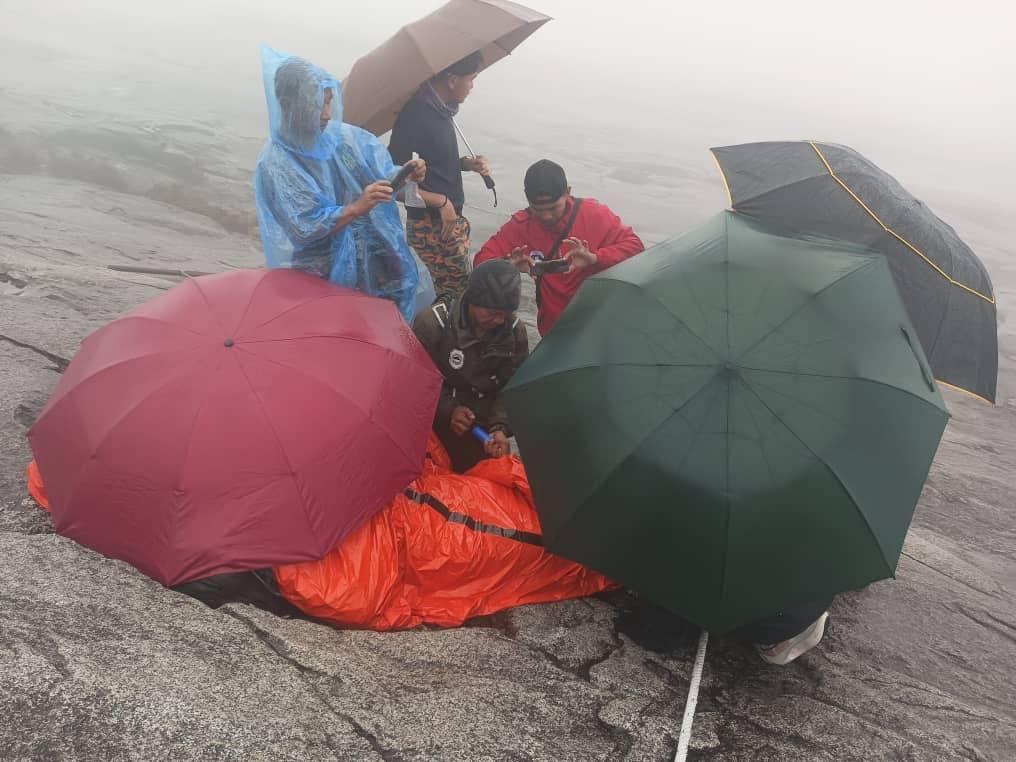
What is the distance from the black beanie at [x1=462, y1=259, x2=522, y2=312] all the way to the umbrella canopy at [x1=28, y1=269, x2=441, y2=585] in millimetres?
403

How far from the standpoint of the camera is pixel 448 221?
130 inches

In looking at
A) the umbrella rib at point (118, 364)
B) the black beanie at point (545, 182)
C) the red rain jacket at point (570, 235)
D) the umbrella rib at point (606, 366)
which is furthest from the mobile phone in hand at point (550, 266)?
the umbrella rib at point (118, 364)

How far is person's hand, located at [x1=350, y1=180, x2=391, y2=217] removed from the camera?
2547mm

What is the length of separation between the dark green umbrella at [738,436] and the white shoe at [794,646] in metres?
0.48

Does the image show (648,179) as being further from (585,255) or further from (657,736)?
(657,736)

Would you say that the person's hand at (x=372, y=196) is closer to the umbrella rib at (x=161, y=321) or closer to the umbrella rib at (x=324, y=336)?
the umbrella rib at (x=324, y=336)

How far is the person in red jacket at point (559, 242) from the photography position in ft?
9.54

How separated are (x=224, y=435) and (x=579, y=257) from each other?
1542 millimetres

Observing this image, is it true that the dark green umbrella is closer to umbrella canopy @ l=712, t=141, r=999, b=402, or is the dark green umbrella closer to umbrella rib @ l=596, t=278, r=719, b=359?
umbrella rib @ l=596, t=278, r=719, b=359

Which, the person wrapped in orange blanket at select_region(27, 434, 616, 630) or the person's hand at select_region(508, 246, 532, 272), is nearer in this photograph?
the person wrapped in orange blanket at select_region(27, 434, 616, 630)

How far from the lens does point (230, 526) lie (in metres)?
1.87

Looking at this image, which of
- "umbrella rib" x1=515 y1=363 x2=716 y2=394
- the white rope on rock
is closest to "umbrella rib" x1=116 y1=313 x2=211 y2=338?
"umbrella rib" x1=515 y1=363 x2=716 y2=394

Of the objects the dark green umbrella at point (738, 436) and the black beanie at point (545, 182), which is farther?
the black beanie at point (545, 182)

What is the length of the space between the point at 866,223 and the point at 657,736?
69.2 inches
